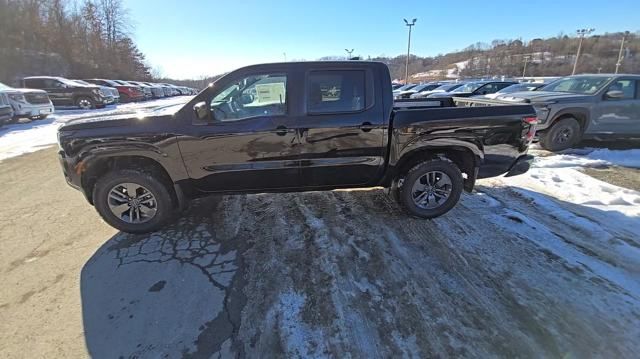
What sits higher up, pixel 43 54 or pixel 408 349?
pixel 43 54

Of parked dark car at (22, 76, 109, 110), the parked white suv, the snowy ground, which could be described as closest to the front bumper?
the snowy ground

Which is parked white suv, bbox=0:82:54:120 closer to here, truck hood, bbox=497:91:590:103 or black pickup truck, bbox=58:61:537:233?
black pickup truck, bbox=58:61:537:233

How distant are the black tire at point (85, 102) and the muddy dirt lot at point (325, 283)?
16274 mm

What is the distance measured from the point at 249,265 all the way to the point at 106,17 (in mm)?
58755

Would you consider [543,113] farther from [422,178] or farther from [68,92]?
[68,92]

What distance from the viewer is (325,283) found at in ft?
9.37

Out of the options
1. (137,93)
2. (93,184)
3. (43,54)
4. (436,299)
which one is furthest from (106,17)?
(436,299)

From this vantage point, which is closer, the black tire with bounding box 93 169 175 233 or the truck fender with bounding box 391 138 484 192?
the black tire with bounding box 93 169 175 233

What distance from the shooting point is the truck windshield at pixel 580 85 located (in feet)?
24.2

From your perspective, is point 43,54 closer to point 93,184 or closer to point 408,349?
point 93,184

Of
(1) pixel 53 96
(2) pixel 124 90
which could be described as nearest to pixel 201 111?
(1) pixel 53 96

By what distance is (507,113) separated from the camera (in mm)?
3883

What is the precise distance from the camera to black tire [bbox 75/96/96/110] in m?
17.5

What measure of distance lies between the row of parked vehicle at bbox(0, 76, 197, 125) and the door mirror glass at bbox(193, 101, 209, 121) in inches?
452
